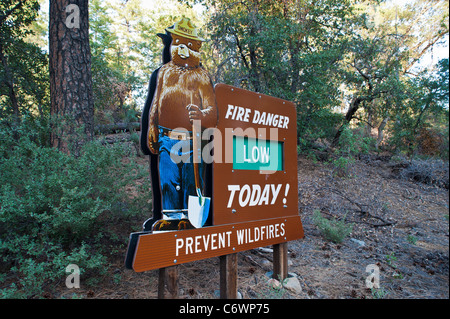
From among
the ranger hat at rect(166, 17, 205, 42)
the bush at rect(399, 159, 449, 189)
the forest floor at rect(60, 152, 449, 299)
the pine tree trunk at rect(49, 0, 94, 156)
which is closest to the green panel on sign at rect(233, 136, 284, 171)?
the ranger hat at rect(166, 17, 205, 42)

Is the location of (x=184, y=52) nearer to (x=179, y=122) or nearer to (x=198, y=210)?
(x=179, y=122)

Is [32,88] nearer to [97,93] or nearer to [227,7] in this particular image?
[97,93]

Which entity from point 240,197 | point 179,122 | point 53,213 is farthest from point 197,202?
point 53,213

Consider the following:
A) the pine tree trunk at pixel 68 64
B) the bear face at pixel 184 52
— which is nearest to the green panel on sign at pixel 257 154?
the bear face at pixel 184 52

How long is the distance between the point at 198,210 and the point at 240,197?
0.54 meters

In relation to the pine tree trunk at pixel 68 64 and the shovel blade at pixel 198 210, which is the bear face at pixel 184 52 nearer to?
the shovel blade at pixel 198 210

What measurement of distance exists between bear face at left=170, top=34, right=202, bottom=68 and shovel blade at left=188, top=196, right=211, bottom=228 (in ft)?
4.28

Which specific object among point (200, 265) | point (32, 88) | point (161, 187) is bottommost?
point (200, 265)

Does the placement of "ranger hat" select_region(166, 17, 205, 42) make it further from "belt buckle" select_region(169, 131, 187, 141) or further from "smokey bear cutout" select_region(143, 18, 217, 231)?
"belt buckle" select_region(169, 131, 187, 141)

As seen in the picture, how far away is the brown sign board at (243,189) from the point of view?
2.68m

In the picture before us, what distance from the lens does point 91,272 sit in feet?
Answer: 11.2

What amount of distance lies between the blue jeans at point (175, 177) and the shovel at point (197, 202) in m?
0.04

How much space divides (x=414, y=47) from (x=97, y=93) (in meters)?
13.5
